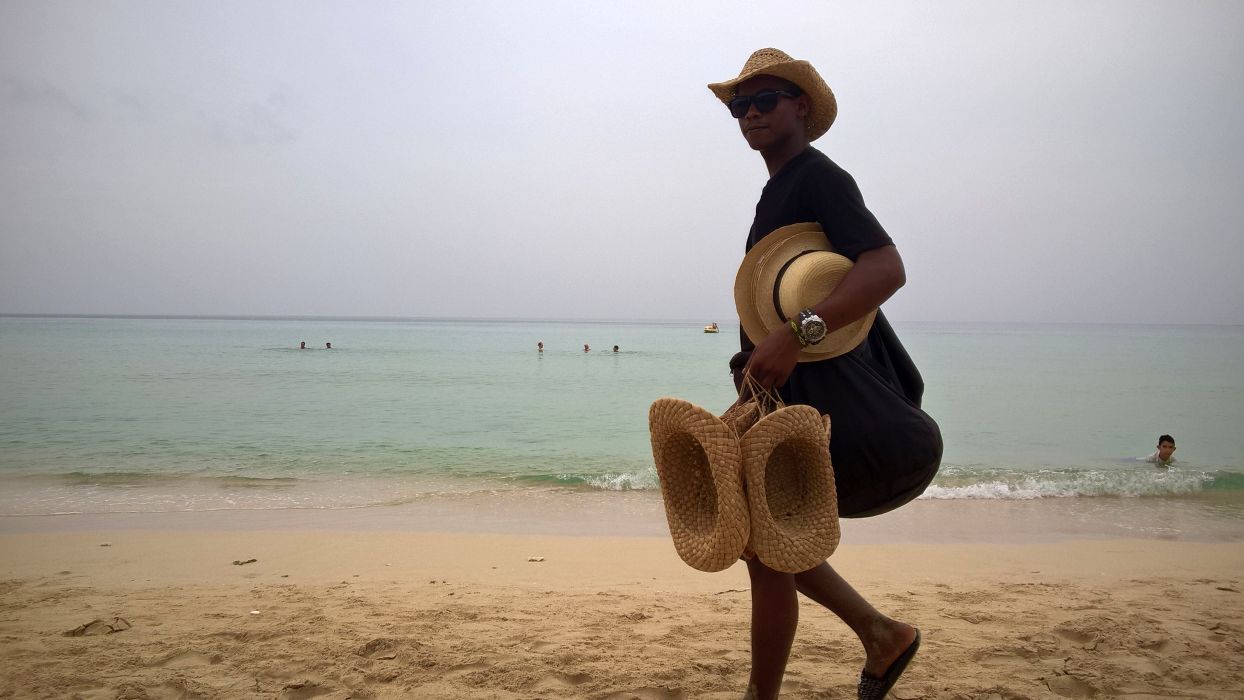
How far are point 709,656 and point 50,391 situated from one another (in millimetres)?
21613

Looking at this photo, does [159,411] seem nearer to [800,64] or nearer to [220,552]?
[220,552]

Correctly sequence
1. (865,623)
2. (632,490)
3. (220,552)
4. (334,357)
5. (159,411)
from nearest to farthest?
(865,623)
(220,552)
(632,490)
(159,411)
(334,357)

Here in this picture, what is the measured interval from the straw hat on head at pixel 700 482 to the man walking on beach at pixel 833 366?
0.20 meters

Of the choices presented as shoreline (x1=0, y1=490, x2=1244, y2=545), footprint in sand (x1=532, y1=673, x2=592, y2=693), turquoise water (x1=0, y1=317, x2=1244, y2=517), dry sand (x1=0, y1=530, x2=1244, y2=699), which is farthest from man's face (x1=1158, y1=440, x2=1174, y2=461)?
footprint in sand (x1=532, y1=673, x2=592, y2=693)

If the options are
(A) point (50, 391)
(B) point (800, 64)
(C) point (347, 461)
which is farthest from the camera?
(A) point (50, 391)

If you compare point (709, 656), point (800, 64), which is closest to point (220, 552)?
point (709, 656)

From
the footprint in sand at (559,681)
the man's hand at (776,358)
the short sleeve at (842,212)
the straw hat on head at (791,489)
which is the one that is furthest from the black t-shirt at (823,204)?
the footprint in sand at (559,681)

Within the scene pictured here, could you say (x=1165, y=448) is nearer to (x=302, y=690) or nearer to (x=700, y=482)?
(x=700, y=482)

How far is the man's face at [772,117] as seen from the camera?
199cm

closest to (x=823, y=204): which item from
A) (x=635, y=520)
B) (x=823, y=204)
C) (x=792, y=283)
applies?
(x=823, y=204)

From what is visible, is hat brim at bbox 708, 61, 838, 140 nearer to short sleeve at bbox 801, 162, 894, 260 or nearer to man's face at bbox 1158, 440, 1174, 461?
short sleeve at bbox 801, 162, 894, 260

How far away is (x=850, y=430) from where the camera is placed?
181cm

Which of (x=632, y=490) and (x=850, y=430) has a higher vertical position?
(x=850, y=430)

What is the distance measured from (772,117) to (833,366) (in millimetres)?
699
